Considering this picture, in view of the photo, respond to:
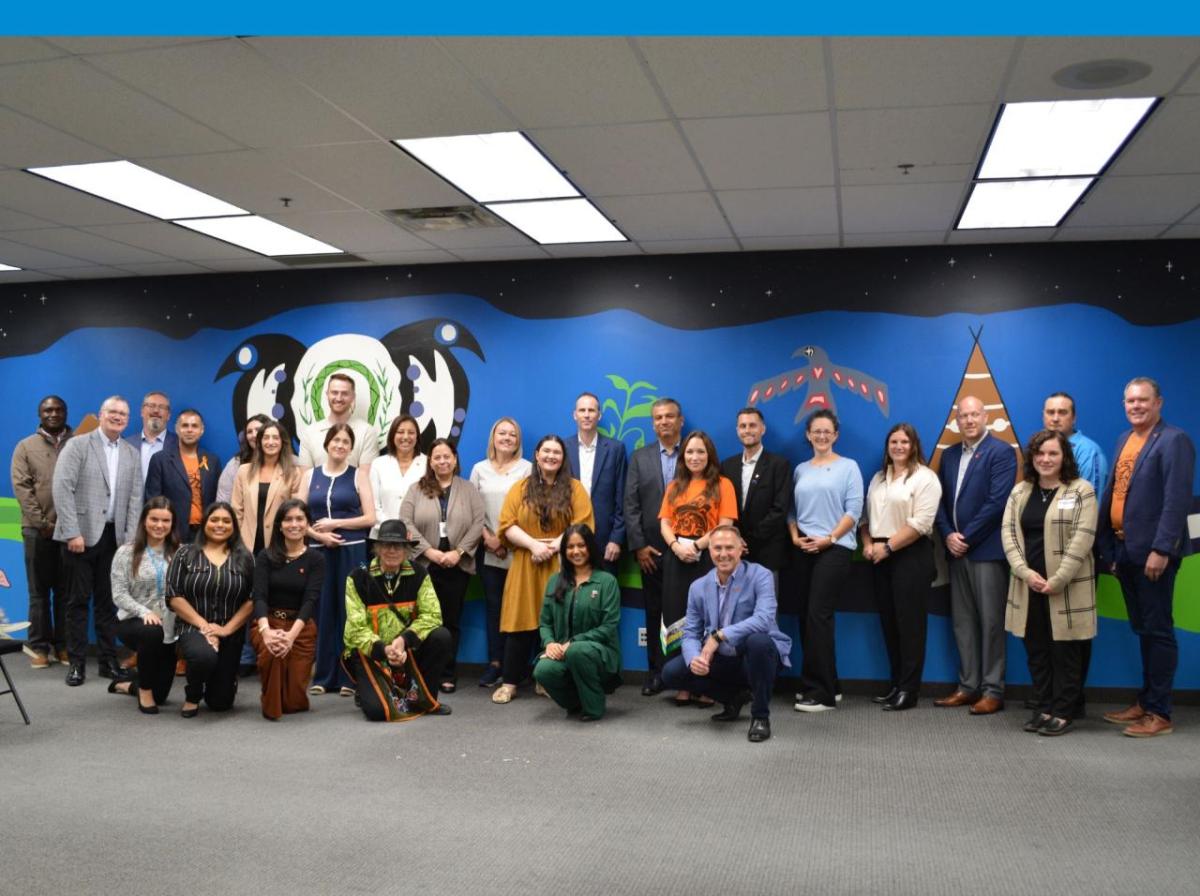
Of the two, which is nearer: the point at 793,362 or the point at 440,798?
the point at 440,798

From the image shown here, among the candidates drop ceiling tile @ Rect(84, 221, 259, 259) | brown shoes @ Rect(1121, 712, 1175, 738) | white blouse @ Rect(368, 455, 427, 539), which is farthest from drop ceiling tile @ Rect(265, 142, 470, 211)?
brown shoes @ Rect(1121, 712, 1175, 738)

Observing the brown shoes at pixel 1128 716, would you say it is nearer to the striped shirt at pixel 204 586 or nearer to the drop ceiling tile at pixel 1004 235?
the drop ceiling tile at pixel 1004 235

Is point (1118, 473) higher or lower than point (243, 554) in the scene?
higher

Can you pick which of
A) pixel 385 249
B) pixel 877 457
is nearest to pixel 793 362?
pixel 877 457

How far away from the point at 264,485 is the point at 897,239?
4.13 m

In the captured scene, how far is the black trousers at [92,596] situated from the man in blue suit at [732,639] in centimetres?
366

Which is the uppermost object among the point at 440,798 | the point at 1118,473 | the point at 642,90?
the point at 642,90

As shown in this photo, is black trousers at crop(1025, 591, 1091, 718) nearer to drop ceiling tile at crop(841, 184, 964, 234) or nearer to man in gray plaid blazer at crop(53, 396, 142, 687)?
drop ceiling tile at crop(841, 184, 964, 234)

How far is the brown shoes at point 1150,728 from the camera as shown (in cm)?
470

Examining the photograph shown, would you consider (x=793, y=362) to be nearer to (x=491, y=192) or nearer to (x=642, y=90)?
(x=491, y=192)

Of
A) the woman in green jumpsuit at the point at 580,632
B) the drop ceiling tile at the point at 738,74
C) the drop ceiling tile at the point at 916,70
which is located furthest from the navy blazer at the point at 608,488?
the drop ceiling tile at the point at 916,70

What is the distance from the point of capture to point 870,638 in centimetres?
583

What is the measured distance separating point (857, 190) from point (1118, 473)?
192 centimetres

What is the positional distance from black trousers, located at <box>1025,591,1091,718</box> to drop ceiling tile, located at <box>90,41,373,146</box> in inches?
156
